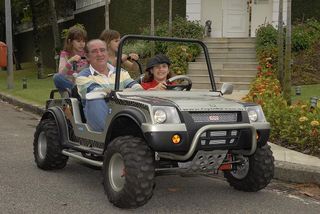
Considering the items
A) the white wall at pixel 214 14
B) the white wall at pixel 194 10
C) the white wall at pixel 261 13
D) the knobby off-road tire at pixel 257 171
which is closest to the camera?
the knobby off-road tire at pixel 257 171

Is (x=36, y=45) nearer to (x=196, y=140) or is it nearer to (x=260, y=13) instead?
(x=260, y=13)

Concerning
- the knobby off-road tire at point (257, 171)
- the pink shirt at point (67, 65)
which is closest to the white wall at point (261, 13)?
the pink shirt at point (67, 65)

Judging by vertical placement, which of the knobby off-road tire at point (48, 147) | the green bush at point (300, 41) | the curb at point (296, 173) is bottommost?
the curb at point (296, 173)

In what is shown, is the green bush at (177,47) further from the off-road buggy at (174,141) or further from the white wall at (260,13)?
the off-road buggy at (174,141)

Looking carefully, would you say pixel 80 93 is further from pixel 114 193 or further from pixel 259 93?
pixel 259 93

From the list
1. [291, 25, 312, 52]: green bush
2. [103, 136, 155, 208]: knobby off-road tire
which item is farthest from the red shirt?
[291, 25, 312, 52]: green bush

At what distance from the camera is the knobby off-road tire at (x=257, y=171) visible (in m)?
5.31

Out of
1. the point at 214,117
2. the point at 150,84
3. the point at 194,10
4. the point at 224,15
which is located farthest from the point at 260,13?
the point at 214,117

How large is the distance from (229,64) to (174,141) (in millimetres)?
11662

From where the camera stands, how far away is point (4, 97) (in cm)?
1747

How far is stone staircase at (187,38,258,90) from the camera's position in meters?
15.0

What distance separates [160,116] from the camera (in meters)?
4.67

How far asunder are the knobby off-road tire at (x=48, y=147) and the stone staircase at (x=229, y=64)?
27.8 ft

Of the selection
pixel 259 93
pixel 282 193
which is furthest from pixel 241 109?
pixel 259 93
